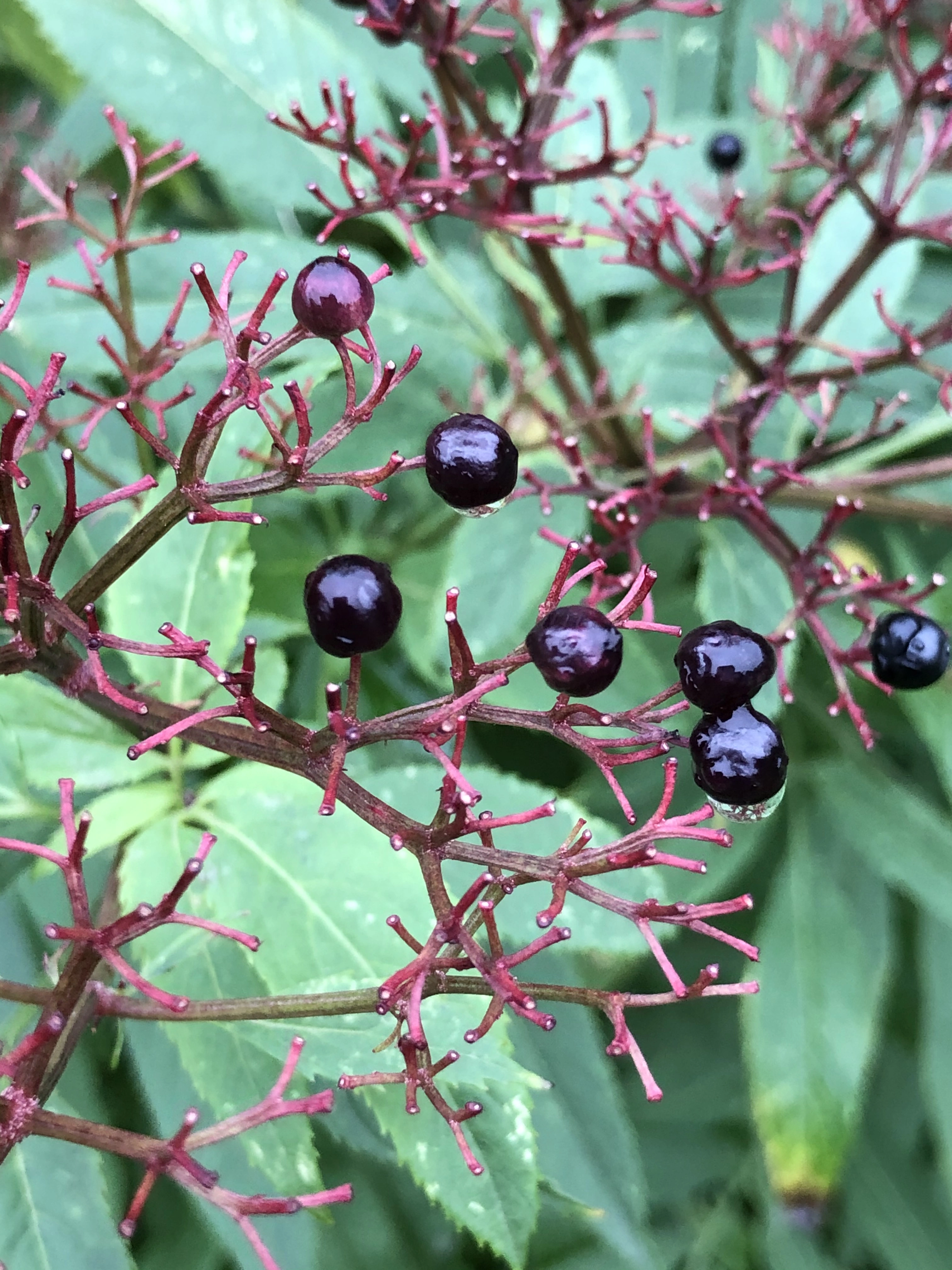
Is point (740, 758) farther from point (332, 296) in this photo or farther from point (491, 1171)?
point (491, 1171)

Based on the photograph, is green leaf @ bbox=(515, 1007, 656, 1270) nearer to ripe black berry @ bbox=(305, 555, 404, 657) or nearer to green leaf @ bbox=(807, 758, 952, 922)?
green leaf @ bbox=(807, 758, 952, 922)

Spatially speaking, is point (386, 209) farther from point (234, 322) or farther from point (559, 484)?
point (559, 484)

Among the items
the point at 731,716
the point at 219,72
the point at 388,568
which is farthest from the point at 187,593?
the point at 219,72

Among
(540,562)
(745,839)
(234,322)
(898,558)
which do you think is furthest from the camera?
(745,839)

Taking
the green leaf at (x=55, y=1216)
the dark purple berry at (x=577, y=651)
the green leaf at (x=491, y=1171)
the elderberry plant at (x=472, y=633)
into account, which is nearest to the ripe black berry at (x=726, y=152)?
the elderberry plant at (x=472, y=633)

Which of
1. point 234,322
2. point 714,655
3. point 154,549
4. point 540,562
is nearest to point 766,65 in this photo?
point 540,562

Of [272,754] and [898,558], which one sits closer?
[272,754]

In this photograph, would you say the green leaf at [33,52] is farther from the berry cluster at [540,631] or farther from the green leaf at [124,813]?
the berry cluster at [540,631]
